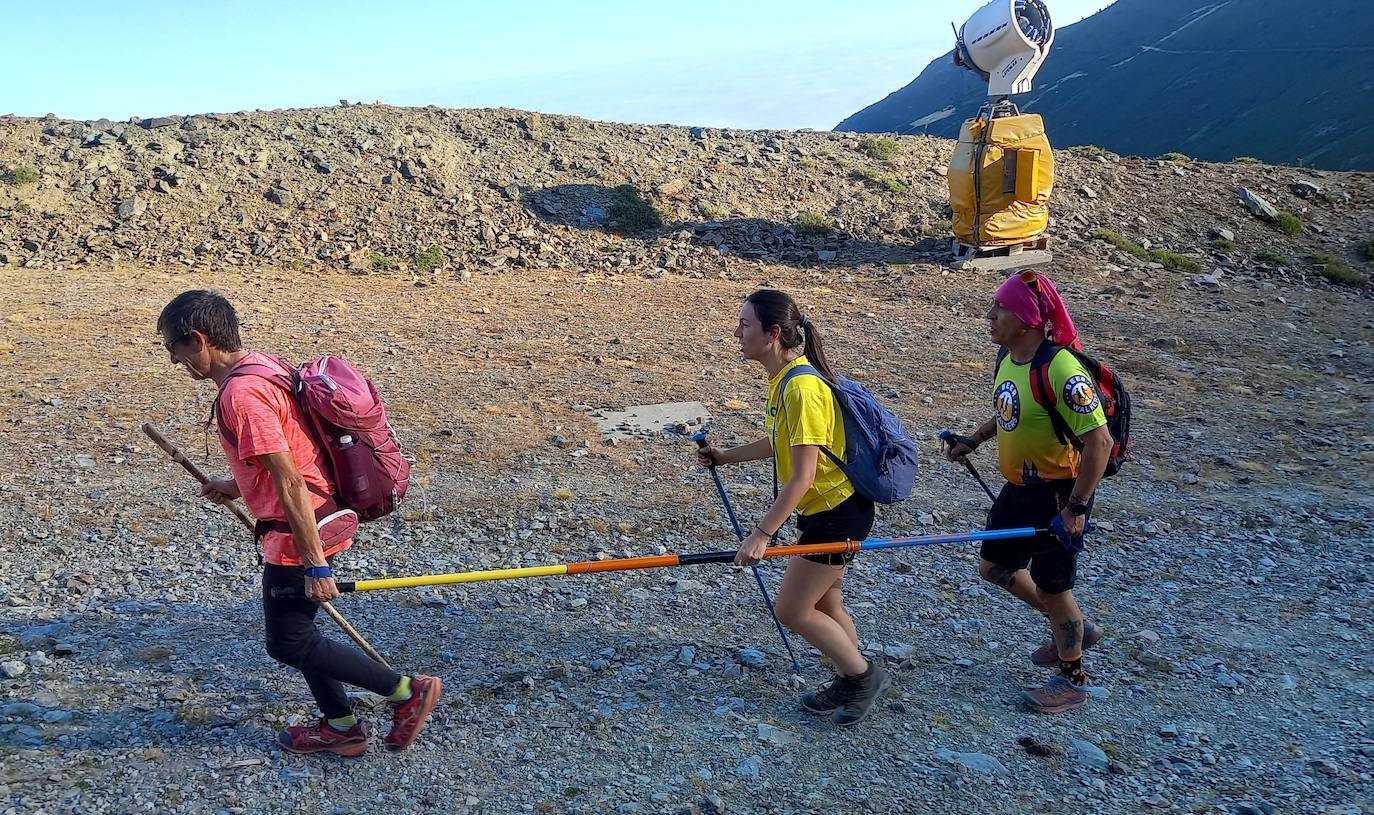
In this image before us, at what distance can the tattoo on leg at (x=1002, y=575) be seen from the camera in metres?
4.13

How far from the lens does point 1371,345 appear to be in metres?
11.4

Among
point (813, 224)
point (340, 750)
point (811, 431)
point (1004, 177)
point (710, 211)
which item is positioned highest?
point (1004, 177)

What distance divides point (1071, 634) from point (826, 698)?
104cm

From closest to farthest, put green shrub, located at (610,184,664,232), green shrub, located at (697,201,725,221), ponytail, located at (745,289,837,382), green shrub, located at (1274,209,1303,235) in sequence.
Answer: ponytail, located at (745,289,837,382), green shrub, located at (610,184,664,232), green shrub, located at (697,201,725,221), green shrub, located at (1274,209,1303,235)

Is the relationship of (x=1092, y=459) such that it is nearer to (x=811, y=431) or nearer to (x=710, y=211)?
(x=811, y=431)

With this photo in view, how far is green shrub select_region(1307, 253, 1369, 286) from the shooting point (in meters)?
14.5

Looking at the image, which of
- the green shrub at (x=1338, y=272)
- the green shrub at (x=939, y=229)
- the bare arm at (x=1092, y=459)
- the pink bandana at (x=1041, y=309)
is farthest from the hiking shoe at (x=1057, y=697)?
the green shrub at (x=1338, y=272)

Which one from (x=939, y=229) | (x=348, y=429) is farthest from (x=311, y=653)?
(x=939, y=229)

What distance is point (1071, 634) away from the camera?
4.11 m

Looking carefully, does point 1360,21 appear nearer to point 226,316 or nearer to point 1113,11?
point 1113,11

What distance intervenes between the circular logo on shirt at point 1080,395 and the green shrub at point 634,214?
1238 centimetres

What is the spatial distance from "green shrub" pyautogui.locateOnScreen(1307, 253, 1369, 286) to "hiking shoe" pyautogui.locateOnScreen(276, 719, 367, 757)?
50.8ft

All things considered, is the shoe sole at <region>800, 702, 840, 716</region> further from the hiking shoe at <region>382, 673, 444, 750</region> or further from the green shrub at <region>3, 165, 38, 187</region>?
the green shrub at <region>3, 165, 38, 187</region>

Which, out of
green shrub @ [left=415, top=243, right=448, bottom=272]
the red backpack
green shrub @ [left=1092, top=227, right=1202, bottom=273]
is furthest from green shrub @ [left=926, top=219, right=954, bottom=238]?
the red backpack
